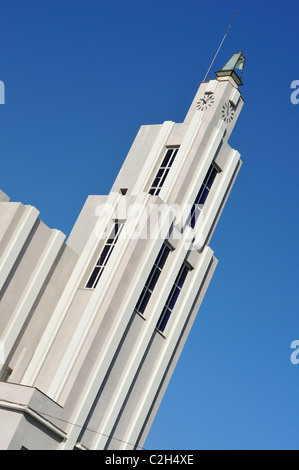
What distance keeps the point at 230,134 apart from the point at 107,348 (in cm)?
1241

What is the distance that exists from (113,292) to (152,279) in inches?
101

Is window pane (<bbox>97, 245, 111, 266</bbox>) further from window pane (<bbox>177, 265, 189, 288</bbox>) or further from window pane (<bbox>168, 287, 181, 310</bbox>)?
window pane (<bbox>177, 265, 189, 288</bbox>)

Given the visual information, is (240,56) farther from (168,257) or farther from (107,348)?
(107,348)

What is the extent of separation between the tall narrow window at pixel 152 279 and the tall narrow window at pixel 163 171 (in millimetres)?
2741

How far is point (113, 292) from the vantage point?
Result: 31.2 m

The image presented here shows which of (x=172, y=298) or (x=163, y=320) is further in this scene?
(x=172, y=298)

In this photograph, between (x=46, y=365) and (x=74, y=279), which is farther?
(x=74, y=279)

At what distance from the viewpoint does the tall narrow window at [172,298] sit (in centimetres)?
3402

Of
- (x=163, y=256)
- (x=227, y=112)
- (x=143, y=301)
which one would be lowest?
(x=143, y=301)

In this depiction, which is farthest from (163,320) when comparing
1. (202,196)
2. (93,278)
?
(202,196)

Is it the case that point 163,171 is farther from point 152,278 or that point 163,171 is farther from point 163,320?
point 163,320

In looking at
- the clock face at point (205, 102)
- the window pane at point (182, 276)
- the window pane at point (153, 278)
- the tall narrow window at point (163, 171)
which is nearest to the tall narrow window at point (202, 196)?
the tall narrow window at point (163, 171)
